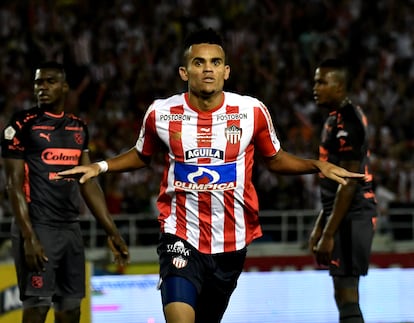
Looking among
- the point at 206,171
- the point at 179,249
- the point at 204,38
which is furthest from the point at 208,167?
the point at 204,38

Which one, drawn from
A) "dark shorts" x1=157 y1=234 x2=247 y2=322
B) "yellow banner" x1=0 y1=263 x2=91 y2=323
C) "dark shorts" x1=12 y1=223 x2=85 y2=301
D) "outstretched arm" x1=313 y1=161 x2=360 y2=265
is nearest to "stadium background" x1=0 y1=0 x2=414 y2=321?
"yellow banner" x1=0 y1=263 x2=91 y2=323

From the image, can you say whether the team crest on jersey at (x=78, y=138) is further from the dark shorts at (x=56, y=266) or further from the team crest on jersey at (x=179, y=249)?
the team crest on jersey at (x=179, y=249)

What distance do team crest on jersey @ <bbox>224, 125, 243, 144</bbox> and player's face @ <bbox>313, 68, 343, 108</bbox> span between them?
1.92 meters

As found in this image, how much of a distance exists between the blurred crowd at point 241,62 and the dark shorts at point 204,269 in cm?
741

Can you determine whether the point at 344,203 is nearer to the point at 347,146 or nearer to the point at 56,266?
the point at 347,146

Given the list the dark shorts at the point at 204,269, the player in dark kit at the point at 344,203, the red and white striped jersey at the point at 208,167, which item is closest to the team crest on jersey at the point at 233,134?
the red and white striped jersey at the point at 208,167

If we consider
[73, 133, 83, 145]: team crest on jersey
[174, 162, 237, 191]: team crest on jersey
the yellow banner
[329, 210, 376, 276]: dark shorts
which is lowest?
the yellow banner

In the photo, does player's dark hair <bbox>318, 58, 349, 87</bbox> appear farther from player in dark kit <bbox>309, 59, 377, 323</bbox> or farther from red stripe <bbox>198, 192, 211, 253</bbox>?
red stripe <bbox>198, 192, 211, 253</bbox>

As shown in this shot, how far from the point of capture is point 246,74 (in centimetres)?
1684

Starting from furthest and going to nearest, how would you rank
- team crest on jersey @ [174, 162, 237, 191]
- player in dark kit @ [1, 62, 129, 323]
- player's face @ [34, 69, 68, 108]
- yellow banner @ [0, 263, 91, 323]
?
yellow banner @ [0, 263, 91, 323] → player's face @ [34, 69, 68, 108] → player in dark kit @ [1, 62, 129, 323] → team crest on jersey @ [174, 162, 237, 191]

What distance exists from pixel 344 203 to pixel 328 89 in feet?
3.13

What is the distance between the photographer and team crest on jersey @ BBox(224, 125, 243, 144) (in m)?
5.75

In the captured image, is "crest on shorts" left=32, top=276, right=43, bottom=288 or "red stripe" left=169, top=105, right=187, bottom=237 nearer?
"red stripe" left=169, top=105, right=187, bottom=237

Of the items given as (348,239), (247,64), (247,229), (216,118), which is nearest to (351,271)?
(348,239)
